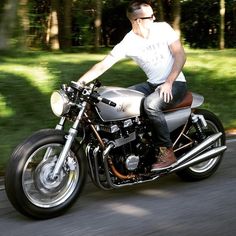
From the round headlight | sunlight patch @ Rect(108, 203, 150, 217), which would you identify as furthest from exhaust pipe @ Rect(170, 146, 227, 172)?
the round headlight

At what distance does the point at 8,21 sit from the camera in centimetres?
1026

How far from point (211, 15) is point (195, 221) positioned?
867 inches

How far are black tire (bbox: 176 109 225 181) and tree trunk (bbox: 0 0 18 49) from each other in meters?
5.30

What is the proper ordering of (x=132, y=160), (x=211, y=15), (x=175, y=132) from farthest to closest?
1. (x=211, y=15)
2. (x=175, y=132)
3. (x=132, y=160)

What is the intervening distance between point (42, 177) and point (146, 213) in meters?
0.99

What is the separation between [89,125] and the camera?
204 inches

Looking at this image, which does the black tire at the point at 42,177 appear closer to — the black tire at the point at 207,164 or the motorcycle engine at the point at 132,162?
the motorcycle engine at the point at 132,162

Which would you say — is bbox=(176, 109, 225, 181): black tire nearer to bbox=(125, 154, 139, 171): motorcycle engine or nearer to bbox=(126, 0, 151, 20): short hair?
bbox=(125, 154, 139, 171): motorcycle engine

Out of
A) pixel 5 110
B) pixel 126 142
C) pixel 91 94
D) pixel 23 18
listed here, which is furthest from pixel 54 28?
pixel 91 94

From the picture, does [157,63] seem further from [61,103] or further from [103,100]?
[61,103]

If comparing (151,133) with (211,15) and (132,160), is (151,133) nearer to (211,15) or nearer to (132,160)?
(132,160)

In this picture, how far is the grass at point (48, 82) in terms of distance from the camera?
25.2ft

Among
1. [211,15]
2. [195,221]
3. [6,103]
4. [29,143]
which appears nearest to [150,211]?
[195,221]

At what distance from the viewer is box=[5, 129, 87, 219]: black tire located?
4.69m
